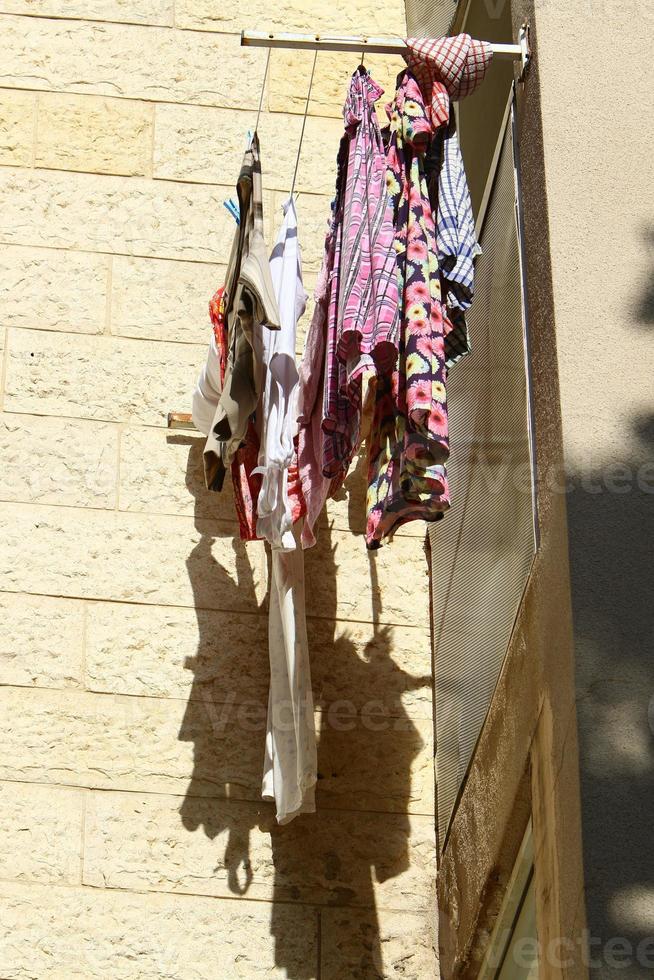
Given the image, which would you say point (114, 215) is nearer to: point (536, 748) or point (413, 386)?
point (413, 386)

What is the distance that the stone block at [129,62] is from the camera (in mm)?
5434

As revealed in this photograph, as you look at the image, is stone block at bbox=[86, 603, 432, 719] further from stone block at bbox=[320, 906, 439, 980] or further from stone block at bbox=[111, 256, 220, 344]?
stone block at bbox=[111, 256, 220, 344]

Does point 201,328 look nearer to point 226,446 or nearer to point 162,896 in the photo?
point 226,446

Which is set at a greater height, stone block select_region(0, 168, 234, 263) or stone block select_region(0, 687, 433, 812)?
stone block select_region(0, 168, 234, 263)

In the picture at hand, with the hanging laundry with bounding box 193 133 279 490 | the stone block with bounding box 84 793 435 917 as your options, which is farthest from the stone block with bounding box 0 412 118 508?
the stone block with bounding box 84 793 435 917

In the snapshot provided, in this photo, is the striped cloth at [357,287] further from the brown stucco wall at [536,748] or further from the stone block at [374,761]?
the stone block at [374,761]

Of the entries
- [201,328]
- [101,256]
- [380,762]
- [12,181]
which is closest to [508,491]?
[380,762]

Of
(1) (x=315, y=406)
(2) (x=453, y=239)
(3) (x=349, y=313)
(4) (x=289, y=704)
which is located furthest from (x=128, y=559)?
(2) (x=453, y=239)

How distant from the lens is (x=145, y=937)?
4203mm

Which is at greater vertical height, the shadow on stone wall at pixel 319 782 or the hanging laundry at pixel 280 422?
A: the hanging laundry at pixel 280 422

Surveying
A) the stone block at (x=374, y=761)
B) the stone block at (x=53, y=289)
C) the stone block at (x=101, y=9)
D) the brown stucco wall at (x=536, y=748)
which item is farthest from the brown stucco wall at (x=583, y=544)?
the stone block at (x=101, y=9)

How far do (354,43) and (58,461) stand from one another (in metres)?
1.91

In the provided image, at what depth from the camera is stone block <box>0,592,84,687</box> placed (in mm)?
4516

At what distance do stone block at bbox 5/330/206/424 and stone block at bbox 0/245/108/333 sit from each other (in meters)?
0.06
